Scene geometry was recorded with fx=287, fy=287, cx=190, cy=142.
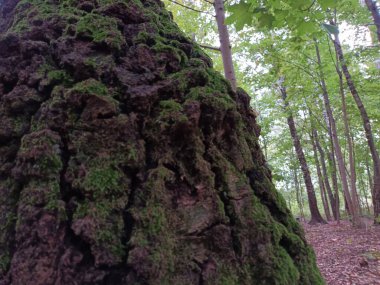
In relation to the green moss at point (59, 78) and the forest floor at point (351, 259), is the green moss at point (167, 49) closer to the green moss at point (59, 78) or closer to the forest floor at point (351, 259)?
the green moss at point (59, 78)

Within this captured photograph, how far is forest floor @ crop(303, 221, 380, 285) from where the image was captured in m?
4.59

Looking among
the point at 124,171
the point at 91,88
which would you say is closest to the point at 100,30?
the point at 91,88

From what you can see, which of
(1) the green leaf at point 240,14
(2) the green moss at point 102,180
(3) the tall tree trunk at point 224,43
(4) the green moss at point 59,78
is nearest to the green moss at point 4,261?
(2) the green moss at point 102,180

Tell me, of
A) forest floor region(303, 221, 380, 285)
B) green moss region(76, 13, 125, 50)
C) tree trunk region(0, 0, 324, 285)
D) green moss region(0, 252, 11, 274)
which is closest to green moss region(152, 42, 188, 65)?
tree trunk region(0, 0, 324, 285)

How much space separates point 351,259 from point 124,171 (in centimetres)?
578

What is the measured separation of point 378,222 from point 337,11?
745 centimetres

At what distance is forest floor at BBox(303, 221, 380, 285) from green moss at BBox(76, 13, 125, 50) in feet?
15.4

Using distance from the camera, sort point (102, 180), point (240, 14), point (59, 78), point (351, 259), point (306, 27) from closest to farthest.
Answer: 1. point (102, 180)
2. point (59, 78)
3. point (240, 14)
4. point (306, 27)
5. point (351, 259)

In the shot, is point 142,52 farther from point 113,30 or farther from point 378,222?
point 378,222

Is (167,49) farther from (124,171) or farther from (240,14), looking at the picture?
(124,171)

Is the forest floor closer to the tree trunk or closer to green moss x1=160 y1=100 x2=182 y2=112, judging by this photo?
the tree trunk

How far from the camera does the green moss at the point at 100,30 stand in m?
2.49

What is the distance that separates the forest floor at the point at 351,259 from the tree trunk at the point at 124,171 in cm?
297

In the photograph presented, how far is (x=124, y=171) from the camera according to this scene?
1.95 meters
